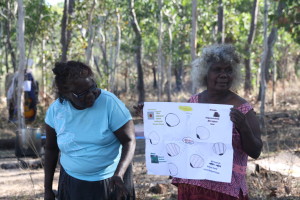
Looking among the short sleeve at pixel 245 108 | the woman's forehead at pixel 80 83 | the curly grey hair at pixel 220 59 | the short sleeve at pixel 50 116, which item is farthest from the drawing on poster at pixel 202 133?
the short sleeve at pixel 50 116

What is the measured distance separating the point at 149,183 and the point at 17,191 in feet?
5.32

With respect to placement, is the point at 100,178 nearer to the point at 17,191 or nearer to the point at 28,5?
the point at 17,191

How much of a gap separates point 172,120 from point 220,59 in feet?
1.45

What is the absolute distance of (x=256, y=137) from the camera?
9.31ft

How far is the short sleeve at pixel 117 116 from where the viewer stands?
9.90 feet

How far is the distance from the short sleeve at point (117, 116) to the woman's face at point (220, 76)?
529 millimetres

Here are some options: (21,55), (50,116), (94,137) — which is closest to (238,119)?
(94,137)

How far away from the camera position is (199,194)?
3.07 meters

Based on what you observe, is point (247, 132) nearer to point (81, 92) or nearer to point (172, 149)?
point (172, 149)

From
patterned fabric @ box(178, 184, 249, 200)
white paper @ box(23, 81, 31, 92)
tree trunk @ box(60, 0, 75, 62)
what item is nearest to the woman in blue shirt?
patterned fabric @ box(178, 184, 249, 200)

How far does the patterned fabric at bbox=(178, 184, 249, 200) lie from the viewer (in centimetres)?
302

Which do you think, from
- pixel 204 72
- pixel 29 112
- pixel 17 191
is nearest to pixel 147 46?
pixel 29 112

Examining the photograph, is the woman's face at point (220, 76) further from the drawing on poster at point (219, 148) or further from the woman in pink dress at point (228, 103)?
the drawing on poster at point (219, 148)

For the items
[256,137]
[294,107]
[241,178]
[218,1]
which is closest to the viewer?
[256,137]
